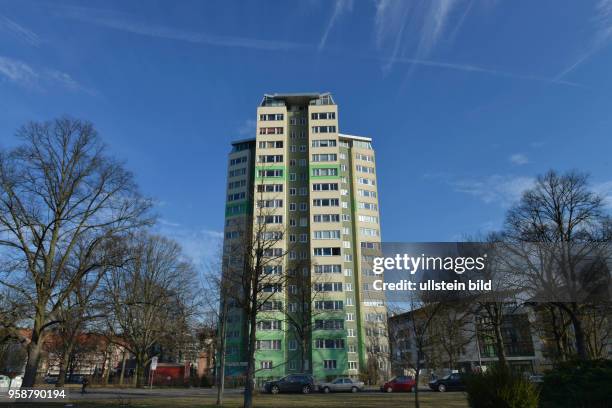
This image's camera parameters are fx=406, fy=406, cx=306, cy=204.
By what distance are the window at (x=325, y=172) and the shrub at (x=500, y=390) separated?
59036mm

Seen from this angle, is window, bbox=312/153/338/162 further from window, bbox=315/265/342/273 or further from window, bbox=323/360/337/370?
window, bbox=323/360/337/370

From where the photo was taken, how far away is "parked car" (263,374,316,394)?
3182 centimetres

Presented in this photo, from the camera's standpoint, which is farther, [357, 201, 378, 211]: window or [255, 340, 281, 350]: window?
[357, 201, 378, 211]: window

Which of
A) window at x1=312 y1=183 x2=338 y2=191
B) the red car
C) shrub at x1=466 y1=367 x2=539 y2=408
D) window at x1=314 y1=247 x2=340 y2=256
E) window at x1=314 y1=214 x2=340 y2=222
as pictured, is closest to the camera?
shrub at x1=466 y1=367 x2=539 y2=408

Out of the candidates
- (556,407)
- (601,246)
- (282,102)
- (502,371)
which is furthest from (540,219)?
(282,102)

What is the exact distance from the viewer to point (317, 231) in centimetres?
6444

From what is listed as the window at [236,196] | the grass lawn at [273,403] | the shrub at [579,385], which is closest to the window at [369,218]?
the window at [236,196]

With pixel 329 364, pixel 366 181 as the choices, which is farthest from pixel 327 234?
pixel 329 364

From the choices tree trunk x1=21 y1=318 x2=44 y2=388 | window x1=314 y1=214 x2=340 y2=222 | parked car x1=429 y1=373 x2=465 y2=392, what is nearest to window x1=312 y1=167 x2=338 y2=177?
window x1=314 y1=214 x2=340 y2=222

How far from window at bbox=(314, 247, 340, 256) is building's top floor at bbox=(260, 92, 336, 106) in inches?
1080

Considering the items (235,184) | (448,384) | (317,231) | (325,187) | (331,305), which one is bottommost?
(448,384)

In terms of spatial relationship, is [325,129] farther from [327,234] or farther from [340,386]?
[340,386]

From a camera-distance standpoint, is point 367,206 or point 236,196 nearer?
point 236,196

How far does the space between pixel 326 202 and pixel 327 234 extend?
5467 mm
